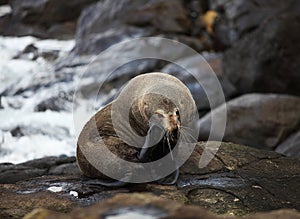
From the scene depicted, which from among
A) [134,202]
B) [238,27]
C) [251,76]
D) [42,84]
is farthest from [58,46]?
[134,202]

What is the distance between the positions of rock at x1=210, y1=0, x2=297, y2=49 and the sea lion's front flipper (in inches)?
319

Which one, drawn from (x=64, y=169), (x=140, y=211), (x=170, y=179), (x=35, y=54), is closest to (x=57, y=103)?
(x=35, y=54)

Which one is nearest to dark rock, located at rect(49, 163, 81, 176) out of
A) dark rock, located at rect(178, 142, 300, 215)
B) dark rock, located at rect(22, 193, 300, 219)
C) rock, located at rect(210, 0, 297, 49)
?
dark rock, located at rect(178, 142, 300, 215)

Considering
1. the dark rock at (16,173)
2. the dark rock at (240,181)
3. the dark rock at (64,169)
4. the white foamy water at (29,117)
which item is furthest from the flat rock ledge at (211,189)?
the white foamy water at (29,117)

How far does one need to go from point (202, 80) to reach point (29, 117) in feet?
11.3

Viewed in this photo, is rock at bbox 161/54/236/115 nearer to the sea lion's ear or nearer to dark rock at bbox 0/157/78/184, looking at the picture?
dark rock at bbox 0/157/78/184

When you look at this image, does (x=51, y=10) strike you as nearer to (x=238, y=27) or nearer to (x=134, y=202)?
(x=238, y=27)

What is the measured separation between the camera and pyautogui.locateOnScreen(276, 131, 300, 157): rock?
594 cm

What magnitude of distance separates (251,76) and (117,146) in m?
5.89

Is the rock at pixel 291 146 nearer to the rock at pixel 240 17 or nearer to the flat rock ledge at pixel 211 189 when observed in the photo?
the flat rock ledge at pixel 211 189

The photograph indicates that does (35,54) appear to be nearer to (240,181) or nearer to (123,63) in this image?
(123,63)

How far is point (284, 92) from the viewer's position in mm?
8781

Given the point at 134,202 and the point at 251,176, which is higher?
the point at 134,202

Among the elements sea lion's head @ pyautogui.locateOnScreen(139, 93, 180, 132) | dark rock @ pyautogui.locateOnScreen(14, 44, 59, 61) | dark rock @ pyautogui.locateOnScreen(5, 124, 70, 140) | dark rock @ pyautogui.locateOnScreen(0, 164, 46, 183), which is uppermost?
sea lion's head @ pyautogui.locateOnScreen(139, 93, 180, 132)
